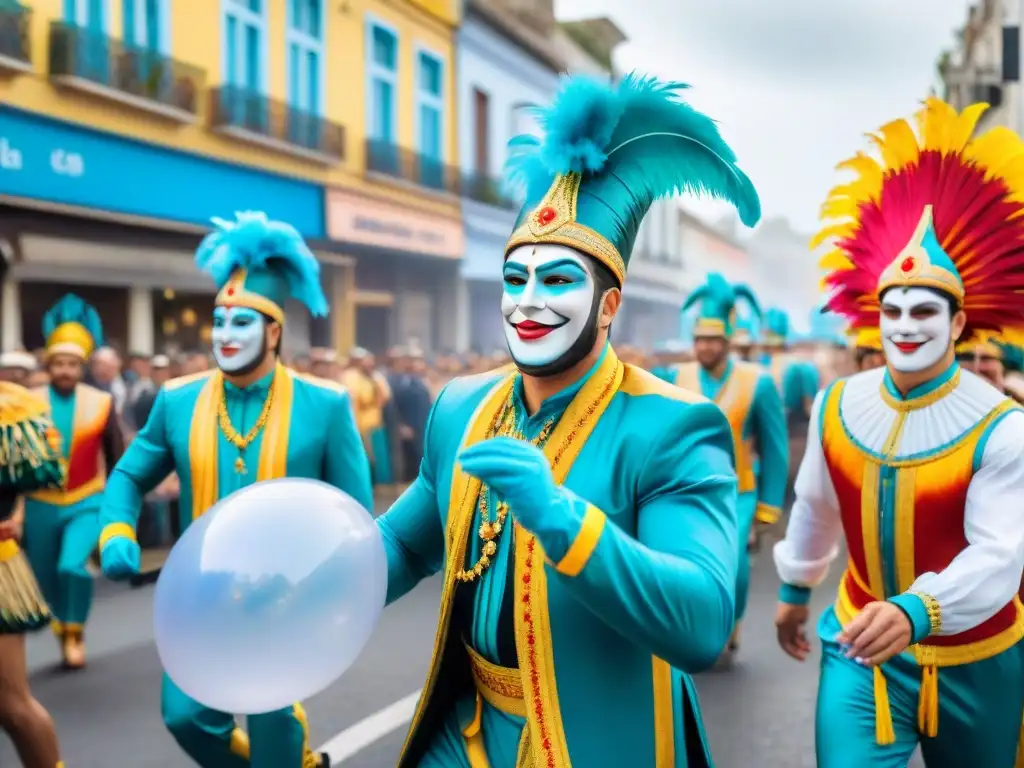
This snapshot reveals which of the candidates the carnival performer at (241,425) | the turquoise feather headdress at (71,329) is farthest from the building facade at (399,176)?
the carnival performer at (241,425)

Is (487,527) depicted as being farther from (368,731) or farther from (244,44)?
(244,44)

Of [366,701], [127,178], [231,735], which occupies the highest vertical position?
[127,178]

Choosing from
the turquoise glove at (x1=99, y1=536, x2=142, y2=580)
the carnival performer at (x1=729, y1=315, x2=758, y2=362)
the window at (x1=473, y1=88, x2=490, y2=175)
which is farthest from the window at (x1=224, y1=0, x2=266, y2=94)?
the turquoise glove at (x1=99, y1=536, x2=142, y2=580)

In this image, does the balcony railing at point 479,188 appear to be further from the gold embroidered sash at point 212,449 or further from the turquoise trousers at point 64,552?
the gold embroidered sash at point 212,449

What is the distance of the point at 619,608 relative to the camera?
71.9 inches

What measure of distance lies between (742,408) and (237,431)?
11.1 ft

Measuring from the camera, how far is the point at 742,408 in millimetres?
6555

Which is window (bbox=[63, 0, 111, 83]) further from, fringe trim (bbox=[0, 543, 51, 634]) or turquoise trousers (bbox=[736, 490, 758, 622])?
fringe trim (bbox=[0, 543, 51, 634])

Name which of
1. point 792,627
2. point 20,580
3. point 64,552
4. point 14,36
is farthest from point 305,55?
point 792,627

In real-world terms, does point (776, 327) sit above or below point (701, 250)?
below

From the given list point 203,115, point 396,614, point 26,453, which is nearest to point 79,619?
point 396,614

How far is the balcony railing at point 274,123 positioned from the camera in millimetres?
14414

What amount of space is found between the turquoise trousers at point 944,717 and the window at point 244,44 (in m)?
13.2

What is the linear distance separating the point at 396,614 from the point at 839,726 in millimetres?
4576
